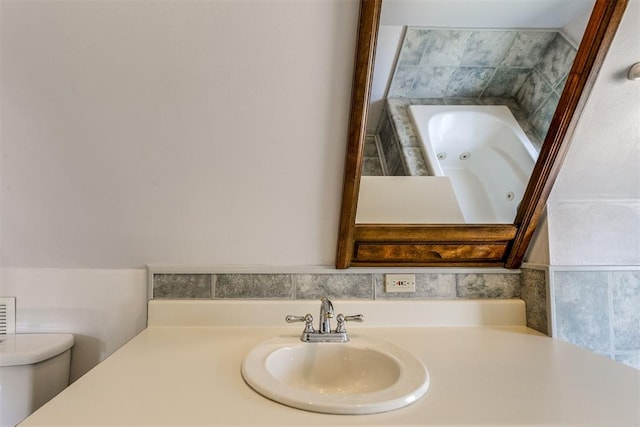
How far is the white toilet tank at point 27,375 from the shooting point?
40.4 inches

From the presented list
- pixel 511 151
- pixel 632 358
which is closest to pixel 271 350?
pixel 511 151

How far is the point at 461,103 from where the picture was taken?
41.9 inches

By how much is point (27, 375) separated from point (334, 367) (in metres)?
0.98

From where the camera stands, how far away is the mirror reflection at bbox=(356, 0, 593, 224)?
954 millimetres

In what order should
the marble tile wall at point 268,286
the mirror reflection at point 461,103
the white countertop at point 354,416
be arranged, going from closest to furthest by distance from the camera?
the white countertop at point 354,416, the mirror reflection at point 461,103, the marble tile wall at point 268,286

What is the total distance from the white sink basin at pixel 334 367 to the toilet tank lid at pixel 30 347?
0.72 m

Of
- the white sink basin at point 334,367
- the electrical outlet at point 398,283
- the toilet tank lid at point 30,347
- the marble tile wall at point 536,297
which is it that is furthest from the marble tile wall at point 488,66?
the toilet tank lid at point 30,347

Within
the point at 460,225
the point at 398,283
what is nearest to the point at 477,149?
the point at 460,225

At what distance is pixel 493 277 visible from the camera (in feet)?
4.06

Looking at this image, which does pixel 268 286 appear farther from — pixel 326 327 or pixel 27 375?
pixel 27 375

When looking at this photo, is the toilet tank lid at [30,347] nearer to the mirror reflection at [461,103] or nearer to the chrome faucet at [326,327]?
Result: the chrome faucet at [326,327]

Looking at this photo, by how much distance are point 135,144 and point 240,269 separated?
539mm

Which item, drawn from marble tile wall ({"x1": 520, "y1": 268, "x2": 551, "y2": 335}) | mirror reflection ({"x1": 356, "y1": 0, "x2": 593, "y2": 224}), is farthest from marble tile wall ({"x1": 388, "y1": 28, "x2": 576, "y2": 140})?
marble tile wall ({"x1": 520, "y1": 268, "x2": 551, "y2": 335})

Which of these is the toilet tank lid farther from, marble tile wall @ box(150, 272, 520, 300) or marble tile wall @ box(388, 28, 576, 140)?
marble tile wall @ box(388, 28, 576, 140)
